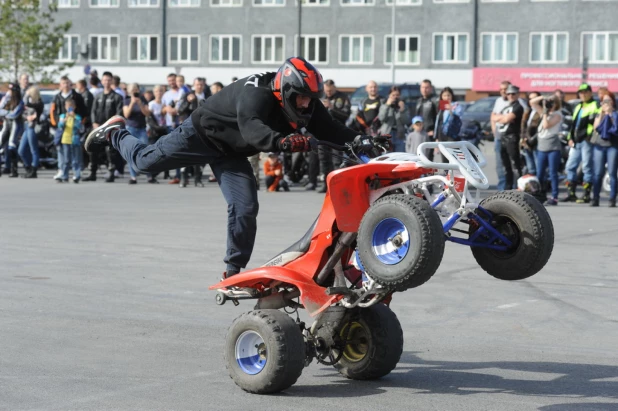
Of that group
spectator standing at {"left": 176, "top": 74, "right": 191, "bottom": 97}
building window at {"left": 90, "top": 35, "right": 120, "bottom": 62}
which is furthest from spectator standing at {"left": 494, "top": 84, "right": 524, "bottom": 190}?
building window at {"left": 90, "top": 35, "right": 120, "bottom": 62}

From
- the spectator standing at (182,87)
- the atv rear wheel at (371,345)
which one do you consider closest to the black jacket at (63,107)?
the spectator standing at (182,87)

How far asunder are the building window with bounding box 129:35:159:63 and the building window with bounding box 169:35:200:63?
1.04m

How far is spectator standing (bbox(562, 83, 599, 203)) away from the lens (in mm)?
19453

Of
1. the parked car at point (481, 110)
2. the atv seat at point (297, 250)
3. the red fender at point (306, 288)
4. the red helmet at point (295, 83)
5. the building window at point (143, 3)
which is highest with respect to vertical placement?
the building window at point (143, 3)

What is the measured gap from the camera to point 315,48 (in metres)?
68.4

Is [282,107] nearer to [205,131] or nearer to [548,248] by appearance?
[205,131]

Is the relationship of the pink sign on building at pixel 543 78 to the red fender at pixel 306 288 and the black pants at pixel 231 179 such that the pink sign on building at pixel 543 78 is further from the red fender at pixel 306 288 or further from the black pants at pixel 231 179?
the red fender at pixel 306 288

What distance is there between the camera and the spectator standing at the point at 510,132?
20.3 metres

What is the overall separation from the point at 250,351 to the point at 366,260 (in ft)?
3.72

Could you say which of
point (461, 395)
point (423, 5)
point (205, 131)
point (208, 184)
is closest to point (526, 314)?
point (461, 395)

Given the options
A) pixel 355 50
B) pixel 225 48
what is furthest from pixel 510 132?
pixel 225 48

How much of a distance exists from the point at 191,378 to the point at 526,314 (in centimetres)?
348

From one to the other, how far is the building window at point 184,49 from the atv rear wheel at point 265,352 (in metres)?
64.0

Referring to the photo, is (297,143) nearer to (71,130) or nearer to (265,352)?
(265,352)
